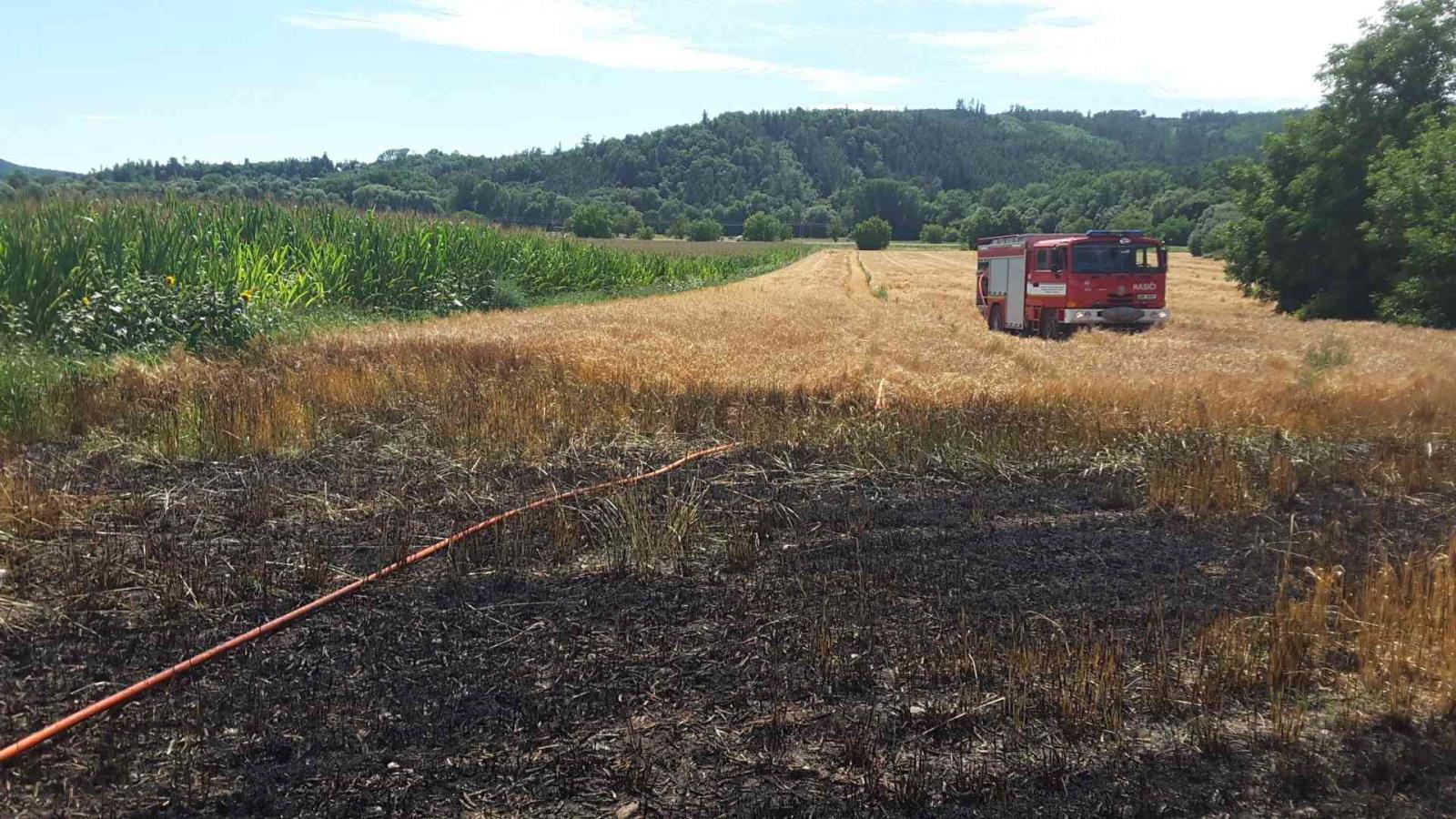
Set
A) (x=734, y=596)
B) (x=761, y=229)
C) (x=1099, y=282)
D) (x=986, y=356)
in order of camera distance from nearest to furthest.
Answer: (x=734, y=596) < (x=986, y=356) < (x=1099, y=282) < (x=761, y=229)

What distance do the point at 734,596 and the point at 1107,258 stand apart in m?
20.1

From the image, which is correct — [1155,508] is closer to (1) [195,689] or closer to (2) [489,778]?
(2) [489,778]

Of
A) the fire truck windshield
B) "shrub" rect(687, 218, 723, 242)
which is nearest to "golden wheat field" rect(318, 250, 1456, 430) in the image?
the fire truck windshield

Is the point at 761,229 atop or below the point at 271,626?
atop

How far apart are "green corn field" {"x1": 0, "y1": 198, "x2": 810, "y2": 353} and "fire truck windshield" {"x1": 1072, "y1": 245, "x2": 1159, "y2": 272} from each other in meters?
14.9

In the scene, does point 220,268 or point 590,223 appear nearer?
point 220,268

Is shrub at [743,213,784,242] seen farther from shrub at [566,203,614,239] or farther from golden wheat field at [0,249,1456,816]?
golden wheat field at [0,249,1456,816]

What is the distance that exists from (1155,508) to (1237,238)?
1224 inches

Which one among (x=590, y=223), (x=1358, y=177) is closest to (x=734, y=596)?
(x=1358, y=177)

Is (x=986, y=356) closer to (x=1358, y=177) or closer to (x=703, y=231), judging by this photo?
(x=1358, y=177)

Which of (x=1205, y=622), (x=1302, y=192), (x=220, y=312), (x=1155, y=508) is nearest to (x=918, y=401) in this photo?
(x=1155, y=508)

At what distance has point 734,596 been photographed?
5707 millimetres

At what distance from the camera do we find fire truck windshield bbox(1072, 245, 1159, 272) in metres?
23.1

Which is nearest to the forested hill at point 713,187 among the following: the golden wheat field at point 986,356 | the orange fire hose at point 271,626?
the golden wheat field at point 986,356
